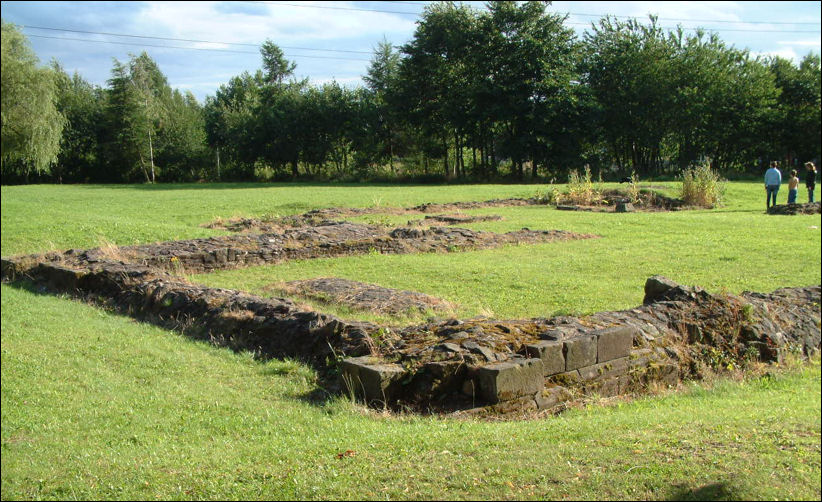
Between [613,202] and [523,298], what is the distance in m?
18.6

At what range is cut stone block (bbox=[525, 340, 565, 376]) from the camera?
6.21m

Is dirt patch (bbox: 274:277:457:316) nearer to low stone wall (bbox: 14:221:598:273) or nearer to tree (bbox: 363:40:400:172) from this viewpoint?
low stone wall (bbox: 14:221:598:273)

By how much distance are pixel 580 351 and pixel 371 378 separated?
198cm

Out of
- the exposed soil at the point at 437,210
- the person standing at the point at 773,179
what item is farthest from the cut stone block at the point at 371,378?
the person standing at the point at 773,179

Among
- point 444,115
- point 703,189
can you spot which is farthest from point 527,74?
point 703,189

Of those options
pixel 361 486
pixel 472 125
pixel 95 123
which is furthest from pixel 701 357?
pixel 95 123

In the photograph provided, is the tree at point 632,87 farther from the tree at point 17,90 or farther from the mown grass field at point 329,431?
the tree at point 17,90

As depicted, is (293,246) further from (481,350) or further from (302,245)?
(481,350)

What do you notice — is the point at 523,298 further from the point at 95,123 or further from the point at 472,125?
the point at 95,123

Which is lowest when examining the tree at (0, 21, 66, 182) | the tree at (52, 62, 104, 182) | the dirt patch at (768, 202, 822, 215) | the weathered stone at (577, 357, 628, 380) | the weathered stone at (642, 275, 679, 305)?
the weathered stone at (577, 357, 628, 380)

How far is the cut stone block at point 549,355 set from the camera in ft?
20.4

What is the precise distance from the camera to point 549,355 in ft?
20.5

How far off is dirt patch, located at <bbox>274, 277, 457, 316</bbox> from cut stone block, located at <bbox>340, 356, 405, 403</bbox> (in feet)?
9.63

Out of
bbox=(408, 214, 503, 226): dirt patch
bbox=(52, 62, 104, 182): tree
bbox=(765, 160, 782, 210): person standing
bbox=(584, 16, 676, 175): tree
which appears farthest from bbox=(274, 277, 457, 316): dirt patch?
bbox=(52, 62, 104, 182): tree
